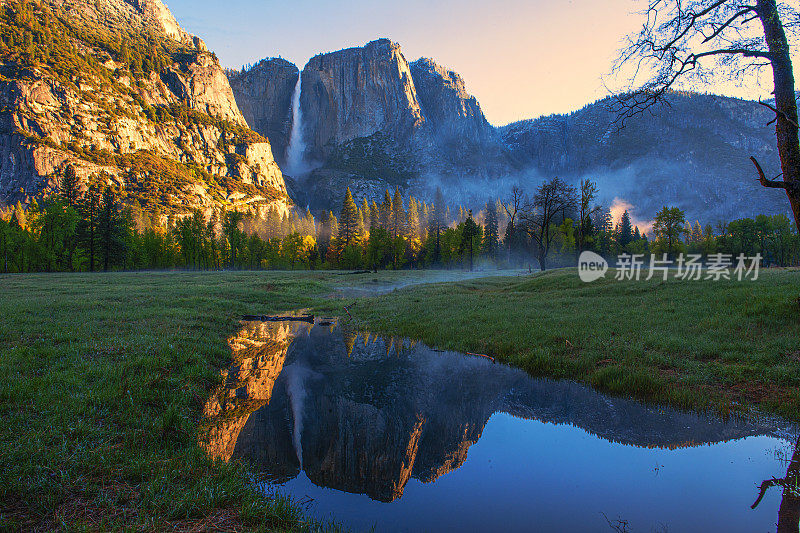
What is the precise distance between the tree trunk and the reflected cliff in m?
5.95

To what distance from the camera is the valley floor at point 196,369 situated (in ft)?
13.5

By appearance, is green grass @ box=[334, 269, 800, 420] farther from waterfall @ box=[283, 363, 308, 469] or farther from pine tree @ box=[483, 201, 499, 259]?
pine tree @ box=[483, 201, 499, 259]

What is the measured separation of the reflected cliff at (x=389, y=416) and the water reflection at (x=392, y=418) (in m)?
0.02

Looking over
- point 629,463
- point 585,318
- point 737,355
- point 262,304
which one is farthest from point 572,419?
point 262,304

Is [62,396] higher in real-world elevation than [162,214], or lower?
lower

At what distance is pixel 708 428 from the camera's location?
271 inches

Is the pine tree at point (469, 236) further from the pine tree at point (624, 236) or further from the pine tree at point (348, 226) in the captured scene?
the pine tree at point (624, 236)

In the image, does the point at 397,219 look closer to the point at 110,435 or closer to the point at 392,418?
the point at 392,418

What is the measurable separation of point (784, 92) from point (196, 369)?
16850 mm

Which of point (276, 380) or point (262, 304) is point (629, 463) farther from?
A: point (262, 304)

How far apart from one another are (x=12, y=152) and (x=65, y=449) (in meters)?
213

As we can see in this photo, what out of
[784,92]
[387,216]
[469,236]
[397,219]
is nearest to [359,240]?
[387,216]

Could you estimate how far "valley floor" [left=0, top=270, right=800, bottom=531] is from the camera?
13.5ft

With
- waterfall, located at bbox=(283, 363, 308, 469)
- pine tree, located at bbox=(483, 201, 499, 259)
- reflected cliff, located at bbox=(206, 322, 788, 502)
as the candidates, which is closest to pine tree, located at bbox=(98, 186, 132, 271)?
reflected cliff, located at bbox=(206, 322, 788, 502)
